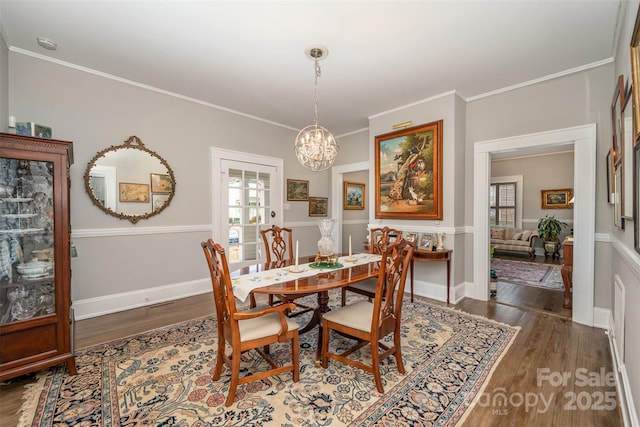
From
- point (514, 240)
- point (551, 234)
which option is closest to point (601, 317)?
point (551, 234)

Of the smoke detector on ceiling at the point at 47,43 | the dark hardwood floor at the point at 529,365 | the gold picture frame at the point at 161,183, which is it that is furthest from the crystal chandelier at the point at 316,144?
the smoke detector on ceiling at the point at 47,43

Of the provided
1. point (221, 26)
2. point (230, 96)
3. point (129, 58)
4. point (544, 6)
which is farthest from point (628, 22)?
point (129, 58)

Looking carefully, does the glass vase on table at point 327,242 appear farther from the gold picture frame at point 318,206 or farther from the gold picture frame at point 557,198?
the gold picture frame at point 557,198

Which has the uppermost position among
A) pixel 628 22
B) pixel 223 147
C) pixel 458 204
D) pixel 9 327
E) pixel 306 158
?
pixel 628 22

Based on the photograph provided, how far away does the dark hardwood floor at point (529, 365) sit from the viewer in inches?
65.2

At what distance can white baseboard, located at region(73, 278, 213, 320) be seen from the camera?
3.06 metres

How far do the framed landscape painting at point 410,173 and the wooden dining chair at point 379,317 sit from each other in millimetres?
2058

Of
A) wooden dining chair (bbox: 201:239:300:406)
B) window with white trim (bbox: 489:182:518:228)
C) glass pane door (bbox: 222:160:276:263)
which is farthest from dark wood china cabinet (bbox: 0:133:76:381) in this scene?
window with white trim (bbox: 489:182:518:228)

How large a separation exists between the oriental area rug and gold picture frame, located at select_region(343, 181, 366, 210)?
176 inches

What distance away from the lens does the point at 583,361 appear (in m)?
2.21

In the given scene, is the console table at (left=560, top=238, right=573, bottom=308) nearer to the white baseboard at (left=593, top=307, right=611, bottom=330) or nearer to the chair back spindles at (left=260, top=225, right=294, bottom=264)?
the white baseboard at (left=593, top=307, right=611, bottom=330)

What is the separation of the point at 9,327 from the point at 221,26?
2691 millimetres

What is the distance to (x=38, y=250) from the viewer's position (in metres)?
2.04

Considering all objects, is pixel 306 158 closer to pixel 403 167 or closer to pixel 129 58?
pixel 403 167
